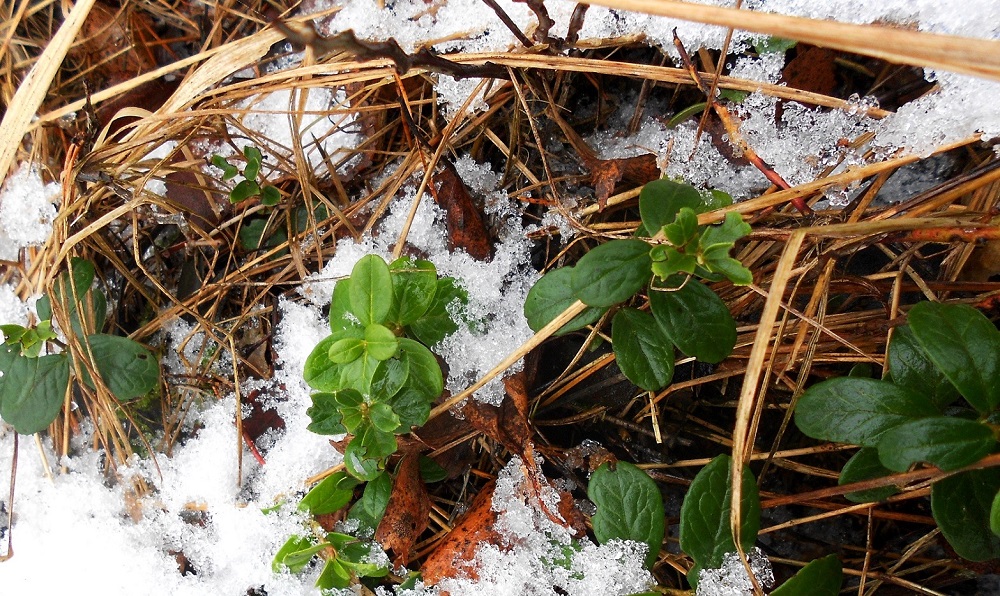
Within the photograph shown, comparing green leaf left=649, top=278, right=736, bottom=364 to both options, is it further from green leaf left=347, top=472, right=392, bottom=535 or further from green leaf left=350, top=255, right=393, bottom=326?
green leaf left=347, top=472, right=392, bottom=535

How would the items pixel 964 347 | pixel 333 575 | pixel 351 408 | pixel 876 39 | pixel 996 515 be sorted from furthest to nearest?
1. pixel 333 575
2. pixel 351 408
3. pixel 964 347
4. pixel 996 515
5. pixel 876 39

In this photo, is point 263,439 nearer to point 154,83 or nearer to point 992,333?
point 154,83

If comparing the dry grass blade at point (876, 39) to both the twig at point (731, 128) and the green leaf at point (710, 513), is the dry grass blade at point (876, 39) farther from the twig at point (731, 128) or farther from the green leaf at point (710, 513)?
the green leaf at point (710, 513)

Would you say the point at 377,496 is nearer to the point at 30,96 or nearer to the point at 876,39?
the point at 876,39

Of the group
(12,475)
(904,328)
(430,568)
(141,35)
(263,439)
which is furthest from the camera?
(141,35)

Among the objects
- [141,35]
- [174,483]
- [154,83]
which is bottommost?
[174,483]

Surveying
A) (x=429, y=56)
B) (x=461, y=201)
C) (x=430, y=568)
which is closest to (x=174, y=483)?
(x=430, y=568)

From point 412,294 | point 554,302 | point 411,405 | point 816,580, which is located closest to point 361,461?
point 411,405
